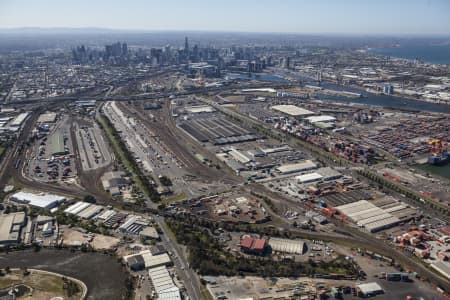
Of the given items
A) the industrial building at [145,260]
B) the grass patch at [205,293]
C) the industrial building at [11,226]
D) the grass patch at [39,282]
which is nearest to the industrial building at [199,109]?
the industrial building at [11,226]

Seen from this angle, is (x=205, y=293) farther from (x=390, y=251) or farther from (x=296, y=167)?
(x=296, y=167)

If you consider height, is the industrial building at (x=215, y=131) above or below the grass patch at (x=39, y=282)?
above

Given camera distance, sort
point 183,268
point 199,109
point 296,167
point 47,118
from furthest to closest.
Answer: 1. point 199,109
2. point 47,118
3. point 296,167
4. point 183,268

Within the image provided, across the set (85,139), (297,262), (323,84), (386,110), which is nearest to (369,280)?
(297,262)

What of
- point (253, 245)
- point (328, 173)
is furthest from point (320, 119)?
point (253, 245)

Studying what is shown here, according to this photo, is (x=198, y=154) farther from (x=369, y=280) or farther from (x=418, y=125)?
(x=418, y=125)

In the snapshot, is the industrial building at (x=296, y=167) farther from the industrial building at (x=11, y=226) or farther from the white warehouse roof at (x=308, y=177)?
the industrial building at (x=11, y=226)

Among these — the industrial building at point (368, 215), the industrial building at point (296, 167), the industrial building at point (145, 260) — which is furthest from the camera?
the industrial building at point (296, 167)
